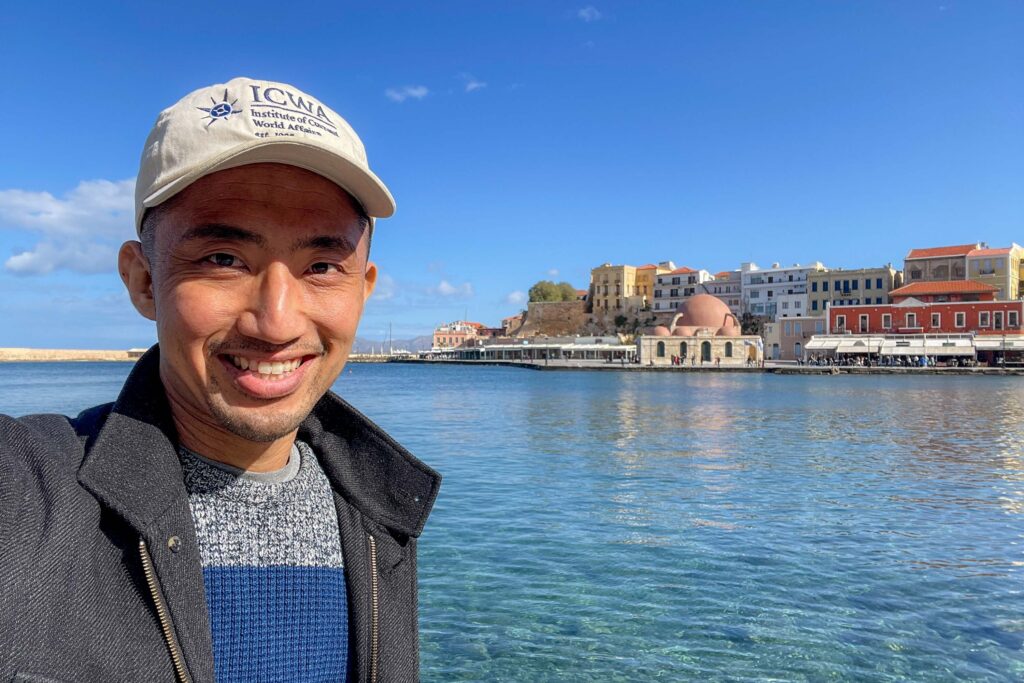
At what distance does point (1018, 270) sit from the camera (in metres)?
50.3

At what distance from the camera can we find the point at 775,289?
64.1 m

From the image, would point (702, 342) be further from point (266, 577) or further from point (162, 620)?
point (162, 620)

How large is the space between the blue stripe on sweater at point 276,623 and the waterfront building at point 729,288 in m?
68.6

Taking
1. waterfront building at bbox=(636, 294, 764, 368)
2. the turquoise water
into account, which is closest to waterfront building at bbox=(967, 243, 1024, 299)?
waterfront building at bbox=(636, 294, 764, 368)

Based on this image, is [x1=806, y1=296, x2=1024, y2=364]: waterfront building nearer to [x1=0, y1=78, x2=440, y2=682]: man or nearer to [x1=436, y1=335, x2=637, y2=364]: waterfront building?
[x1=436, y1=335, x2=637, y2=364]: waterfront building

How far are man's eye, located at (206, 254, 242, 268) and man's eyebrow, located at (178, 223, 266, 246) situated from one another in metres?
0.03

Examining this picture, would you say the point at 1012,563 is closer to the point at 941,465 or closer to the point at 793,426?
the point at 941,465

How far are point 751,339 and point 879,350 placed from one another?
30.8 feet

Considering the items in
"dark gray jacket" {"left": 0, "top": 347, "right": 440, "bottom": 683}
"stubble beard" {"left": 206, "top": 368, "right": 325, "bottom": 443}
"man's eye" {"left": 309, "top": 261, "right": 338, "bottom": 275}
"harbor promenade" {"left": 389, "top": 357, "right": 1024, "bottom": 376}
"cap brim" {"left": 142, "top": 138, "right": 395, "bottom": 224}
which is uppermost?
"cap brim" {"left": 142, "top": 138, "right": 395, "bottom": 224}

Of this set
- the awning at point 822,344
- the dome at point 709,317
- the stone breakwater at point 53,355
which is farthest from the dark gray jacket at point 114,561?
the stone breakwater at point 53,355

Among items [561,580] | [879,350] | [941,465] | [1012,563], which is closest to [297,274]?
[561,580]

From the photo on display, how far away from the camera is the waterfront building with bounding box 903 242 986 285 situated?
52.0 meters

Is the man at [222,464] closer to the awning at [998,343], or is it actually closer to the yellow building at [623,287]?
the awning at [998,343]

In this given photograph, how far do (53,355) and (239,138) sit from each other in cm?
15520
